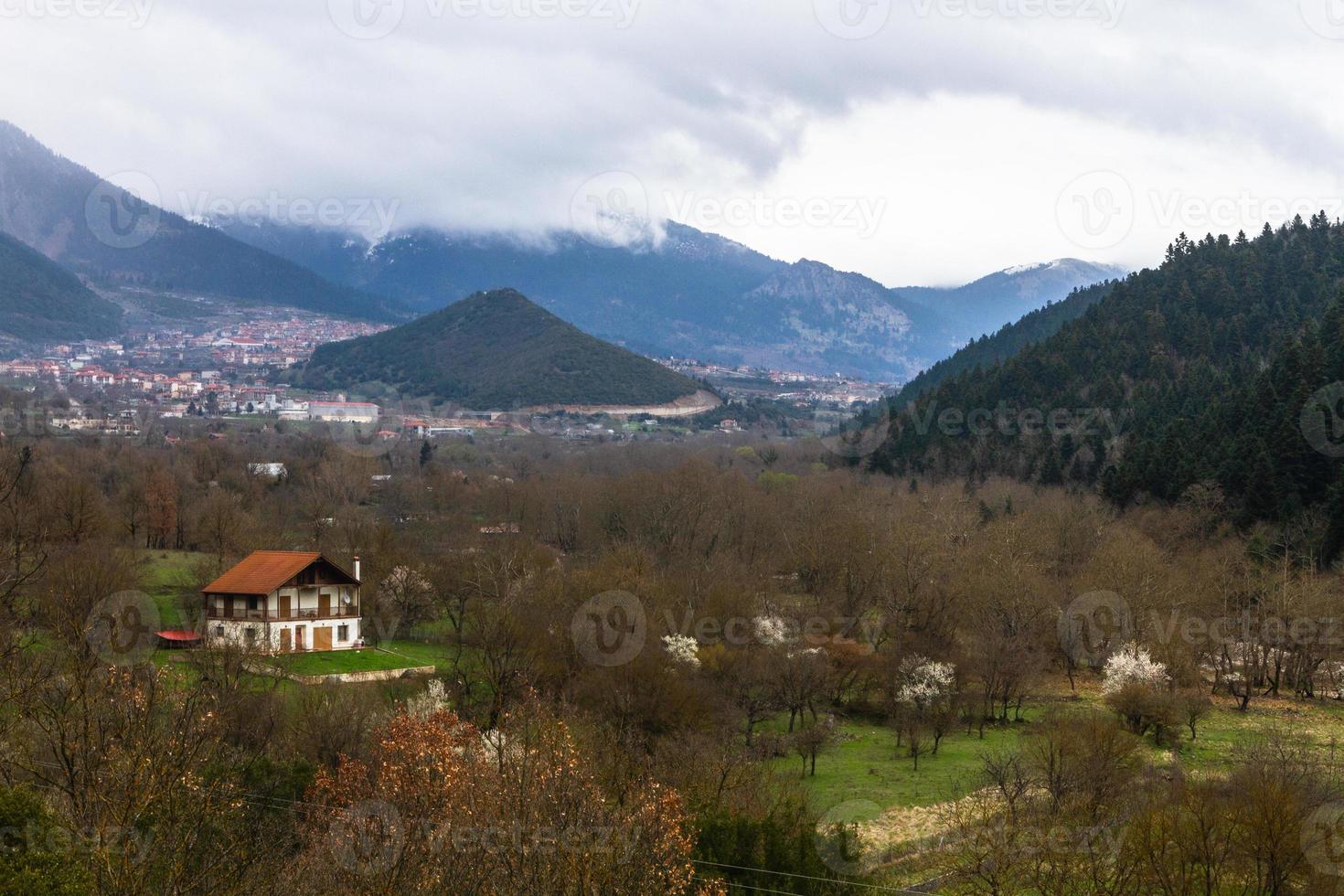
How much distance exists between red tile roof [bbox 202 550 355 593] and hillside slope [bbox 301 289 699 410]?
11649 centimetres

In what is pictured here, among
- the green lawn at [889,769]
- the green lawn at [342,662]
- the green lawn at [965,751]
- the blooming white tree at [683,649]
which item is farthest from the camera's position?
the green lawn at [342,662]

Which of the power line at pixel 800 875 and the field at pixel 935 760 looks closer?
the power line at pixel 800 875

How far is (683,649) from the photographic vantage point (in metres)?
40.7

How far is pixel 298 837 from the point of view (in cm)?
2248

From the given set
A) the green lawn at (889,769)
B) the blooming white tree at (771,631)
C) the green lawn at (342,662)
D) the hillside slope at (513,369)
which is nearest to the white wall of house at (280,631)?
the green lawn at (342,662)

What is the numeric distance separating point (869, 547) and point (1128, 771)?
2956cm

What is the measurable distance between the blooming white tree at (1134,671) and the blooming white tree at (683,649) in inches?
531

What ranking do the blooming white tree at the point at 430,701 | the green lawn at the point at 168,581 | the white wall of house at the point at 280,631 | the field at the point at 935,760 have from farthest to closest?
the green lawn at the point at 168,581
the white wall of house at the point at 280,631
the blooming white tree at the point at 430,701
the field at the point at 935,760

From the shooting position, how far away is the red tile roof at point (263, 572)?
45.1 m

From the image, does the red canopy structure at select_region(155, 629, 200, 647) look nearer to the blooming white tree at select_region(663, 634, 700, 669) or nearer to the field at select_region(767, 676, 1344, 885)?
the blooming white tree at select_region(663, 634, 700, 669)

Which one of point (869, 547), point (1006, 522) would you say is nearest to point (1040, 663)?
point (869, 547)

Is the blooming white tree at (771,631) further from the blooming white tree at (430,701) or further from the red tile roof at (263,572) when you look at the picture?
the red tile roof at (263,572)

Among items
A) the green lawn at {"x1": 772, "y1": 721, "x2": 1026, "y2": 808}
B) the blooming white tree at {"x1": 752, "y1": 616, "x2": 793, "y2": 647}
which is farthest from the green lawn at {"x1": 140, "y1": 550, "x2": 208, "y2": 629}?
the green lawn at {"x1": 772, "y1": 721, "x2": 1026, "y2": 808}

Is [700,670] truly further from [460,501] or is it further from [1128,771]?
[460,501]
